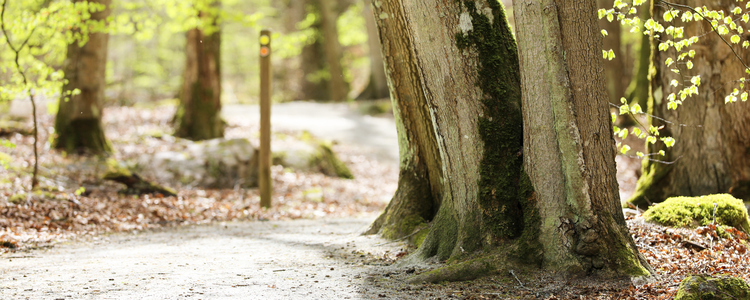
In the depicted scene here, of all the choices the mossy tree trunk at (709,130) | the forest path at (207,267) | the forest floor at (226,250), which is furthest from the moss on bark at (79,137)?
the mossy tree trunk at (709,130)

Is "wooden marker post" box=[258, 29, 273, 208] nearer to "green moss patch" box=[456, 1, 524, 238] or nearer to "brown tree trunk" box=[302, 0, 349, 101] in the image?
"green moss patch" box=[456, 1, 524, 238]

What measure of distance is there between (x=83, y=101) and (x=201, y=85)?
288 centimetres

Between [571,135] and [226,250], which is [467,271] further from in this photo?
[226,250]

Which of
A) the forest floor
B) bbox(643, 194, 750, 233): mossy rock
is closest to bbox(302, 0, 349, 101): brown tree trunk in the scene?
the forest floor

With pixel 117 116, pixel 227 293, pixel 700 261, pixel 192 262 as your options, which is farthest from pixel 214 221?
pixel 117 116

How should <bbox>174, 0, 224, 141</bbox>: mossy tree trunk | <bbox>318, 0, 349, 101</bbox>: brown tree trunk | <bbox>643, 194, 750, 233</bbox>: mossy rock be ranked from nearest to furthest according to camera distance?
<bbox>643, 194, 750, 233</bbox>: mossy rock < <bbox>174, 0, 224, 141</bbox>: mossy tree trunk < <bbox>318, 0, 349, 101</bbox>: brown tree trunk

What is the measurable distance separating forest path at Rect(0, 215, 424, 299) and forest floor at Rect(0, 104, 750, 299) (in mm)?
13

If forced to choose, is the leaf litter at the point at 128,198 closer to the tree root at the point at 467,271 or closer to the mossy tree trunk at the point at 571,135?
the tree root at the point at 467,271

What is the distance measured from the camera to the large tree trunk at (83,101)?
Answer: 10.8 meters

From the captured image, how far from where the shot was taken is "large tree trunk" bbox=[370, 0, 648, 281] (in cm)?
397

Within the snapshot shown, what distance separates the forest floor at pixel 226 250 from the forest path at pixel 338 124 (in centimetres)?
537

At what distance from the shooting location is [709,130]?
597cm

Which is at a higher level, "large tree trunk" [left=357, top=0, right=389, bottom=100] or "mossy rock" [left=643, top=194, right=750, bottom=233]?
"large tree trunk" [left=357, top=0, right=389, bottom=100]

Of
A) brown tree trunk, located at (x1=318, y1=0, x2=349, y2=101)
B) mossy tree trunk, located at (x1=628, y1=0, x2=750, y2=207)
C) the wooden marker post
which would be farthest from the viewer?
brown tree trunk, located at (x1=318, y1=0, x2=349, y2=101)
